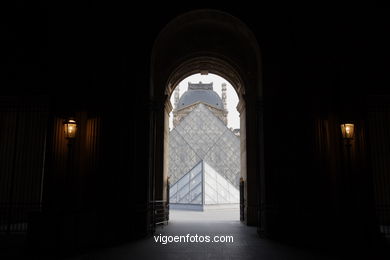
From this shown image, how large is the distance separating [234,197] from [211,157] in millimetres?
14067

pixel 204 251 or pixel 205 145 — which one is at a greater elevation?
pixel 205 145

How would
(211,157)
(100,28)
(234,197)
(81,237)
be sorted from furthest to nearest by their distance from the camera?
(211,157), (234,197), (100,28), (81,237)

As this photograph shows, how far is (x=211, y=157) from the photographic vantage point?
37688 millimetres

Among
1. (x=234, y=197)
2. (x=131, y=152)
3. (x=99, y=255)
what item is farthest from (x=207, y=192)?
(x=99, y=255)

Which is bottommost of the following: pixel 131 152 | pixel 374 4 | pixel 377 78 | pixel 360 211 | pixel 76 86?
pixel 360 211

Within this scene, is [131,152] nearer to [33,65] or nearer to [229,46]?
[33,65]

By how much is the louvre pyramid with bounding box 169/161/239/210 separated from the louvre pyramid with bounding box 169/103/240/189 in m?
12.8

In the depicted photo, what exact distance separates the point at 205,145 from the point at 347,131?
3072cm

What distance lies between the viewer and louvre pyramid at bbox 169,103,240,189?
36.2 metres

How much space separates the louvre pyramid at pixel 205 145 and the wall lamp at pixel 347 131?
2904 centimetres

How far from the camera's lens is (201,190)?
21.7 metres

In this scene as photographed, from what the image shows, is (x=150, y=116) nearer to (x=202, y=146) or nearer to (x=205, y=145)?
(x=202, y=146)

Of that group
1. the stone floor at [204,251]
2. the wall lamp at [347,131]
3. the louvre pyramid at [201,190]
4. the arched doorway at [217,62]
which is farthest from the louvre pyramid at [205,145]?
the wall lamp at [347,131]

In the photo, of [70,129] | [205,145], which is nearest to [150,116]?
[70,129]
